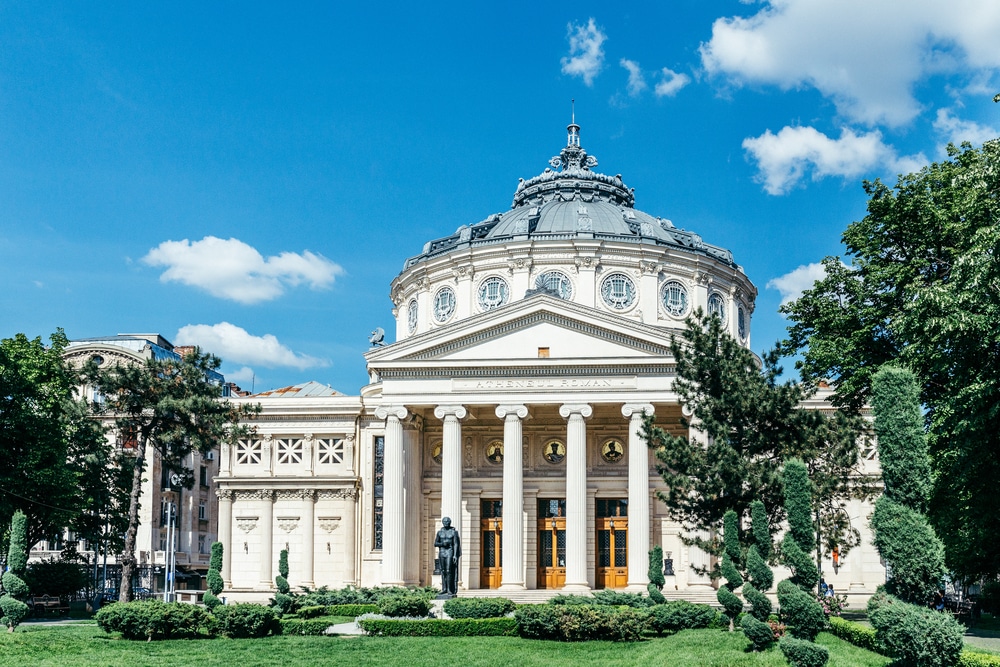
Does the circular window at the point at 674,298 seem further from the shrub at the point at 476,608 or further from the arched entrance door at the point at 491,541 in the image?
the shrub at the point at 476,608

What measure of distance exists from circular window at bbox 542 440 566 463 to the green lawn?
947 inches

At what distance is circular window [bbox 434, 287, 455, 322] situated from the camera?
65875 mm

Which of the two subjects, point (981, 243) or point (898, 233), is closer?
point (981, 243)

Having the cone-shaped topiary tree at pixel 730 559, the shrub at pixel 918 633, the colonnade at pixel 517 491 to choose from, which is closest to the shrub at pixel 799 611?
the shrub at pixel 918 633

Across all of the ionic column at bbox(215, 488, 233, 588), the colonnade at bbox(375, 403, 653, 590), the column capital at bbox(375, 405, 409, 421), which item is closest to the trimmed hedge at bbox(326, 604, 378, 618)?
the colonnade at bbox(375, 403, 653, 590)

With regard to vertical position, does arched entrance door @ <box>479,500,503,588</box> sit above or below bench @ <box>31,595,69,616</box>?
above

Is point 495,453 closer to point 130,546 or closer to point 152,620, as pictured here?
point 130,546

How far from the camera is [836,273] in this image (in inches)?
1673

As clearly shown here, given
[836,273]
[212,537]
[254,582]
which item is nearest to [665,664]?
[836,273]

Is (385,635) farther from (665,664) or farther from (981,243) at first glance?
(981,243)

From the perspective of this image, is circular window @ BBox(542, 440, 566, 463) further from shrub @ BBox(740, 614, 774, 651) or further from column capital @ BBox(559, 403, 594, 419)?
shrub @ BBox(740, 614, 774, 651)

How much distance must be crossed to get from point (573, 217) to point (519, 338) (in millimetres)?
15607

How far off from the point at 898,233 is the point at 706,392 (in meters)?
10.1

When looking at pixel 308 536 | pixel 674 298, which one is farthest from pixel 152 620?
pixel 674 298
